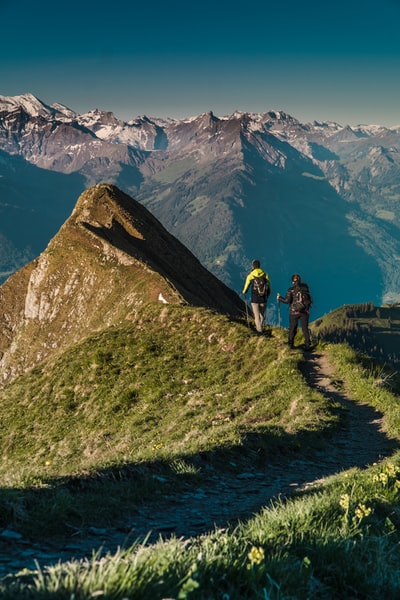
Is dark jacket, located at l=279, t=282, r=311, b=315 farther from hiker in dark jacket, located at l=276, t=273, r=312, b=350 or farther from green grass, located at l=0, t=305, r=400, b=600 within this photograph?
green grass, located at l=0, t=305, r=400, b=600

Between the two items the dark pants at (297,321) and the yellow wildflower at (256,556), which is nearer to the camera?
the yellow wildflower at (256,556)

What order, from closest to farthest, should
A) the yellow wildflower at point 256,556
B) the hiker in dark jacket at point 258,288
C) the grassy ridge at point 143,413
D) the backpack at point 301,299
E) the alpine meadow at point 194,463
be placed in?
the yellow wildflower at point 256,556, the alpine meadow at point 194,463, the grassy ridge at point 143,413, the backpack at point 301,299, the hiker in dark jacket at point 258,288

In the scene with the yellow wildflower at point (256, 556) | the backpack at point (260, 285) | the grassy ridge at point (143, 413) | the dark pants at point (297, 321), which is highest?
the backpack at point (260, 285)

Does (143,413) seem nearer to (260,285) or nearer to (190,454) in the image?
(260,285)

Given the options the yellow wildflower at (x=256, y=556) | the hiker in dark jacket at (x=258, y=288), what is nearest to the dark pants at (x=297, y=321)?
the hiker in dark jacket at (x=258, y=288)

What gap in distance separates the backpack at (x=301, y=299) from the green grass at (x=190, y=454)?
2845mm

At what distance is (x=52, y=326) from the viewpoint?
66.8 metres

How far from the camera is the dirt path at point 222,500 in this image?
246 inches

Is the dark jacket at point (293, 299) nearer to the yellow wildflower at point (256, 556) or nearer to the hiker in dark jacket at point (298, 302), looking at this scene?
the hiker in dark jacket at point (298, 302)

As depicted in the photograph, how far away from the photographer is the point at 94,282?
62.3 m

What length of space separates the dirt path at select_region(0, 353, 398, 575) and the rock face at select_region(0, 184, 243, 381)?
28.9 metres

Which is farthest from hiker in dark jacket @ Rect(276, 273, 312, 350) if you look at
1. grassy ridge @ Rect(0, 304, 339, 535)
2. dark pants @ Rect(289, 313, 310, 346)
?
grassy ridge @ Rect(0, 304, 339, 535)

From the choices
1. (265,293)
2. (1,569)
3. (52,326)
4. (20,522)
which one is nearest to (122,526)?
(20,522)

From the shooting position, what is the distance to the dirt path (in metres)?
6.25
